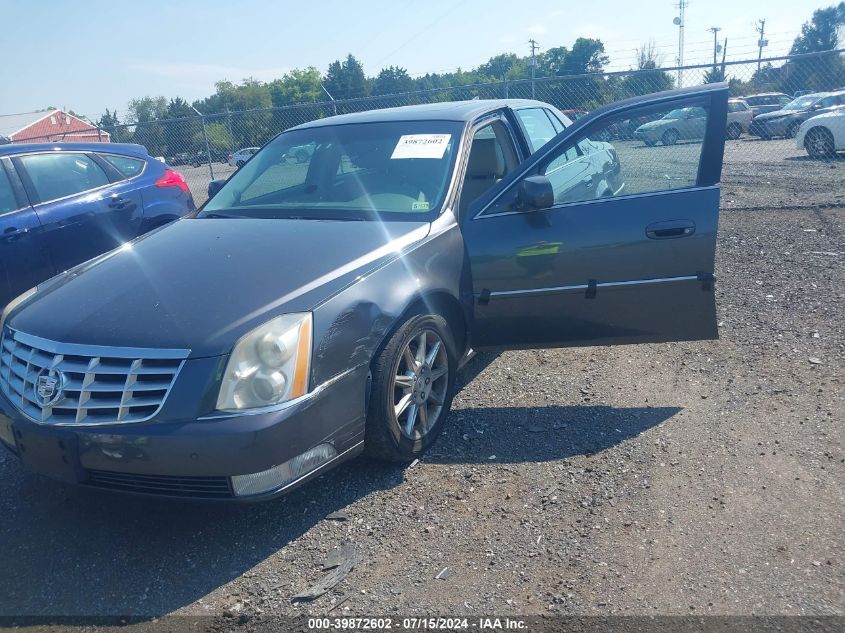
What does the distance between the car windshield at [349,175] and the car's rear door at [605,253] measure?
0.34 meters

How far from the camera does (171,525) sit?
10.6ft

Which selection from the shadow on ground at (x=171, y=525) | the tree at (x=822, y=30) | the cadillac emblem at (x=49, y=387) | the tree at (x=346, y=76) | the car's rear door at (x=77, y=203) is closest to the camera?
the shadow on ground at (x=171, y=525)

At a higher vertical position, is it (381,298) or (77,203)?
(77,203)

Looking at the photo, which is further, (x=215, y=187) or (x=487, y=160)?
(x=215, y=187)

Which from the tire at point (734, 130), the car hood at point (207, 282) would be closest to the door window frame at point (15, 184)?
the car hood at point (207, 282)

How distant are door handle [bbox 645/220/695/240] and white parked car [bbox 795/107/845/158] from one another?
14.0m

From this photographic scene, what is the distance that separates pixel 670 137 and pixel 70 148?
5134mm

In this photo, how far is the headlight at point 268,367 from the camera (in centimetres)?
282

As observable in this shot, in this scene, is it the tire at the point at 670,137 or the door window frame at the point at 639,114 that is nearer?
the door window frame at the point at 639,114

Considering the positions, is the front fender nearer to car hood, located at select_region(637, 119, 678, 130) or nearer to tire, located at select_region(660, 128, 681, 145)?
car hood, located at select_region(637, 119, 678, 130)

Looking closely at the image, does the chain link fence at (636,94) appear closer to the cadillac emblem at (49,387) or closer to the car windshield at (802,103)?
the car windshield at (802,103)

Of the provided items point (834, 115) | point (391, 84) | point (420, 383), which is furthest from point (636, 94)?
point (391, 84)

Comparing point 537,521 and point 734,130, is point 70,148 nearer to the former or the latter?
point 537,521

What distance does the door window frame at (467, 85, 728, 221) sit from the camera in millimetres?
3883
